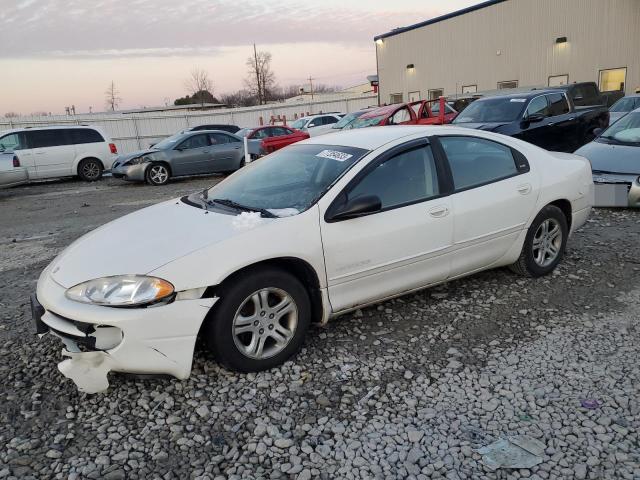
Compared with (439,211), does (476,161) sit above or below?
above

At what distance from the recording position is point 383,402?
3.05 metres

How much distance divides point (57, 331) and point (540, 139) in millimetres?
9442

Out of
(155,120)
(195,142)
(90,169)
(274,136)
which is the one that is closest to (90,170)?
(90,169)

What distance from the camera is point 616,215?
688cm

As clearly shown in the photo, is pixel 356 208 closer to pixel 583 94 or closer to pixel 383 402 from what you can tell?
pixel 383 402

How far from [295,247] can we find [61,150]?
13.5m

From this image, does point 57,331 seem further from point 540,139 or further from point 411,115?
point 411,115

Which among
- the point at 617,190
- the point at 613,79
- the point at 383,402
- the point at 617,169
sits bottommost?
the point at 383,402

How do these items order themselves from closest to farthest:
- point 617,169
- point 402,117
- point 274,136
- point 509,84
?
point 617,169 < point 402,117 < point 274,136 < point 509,84

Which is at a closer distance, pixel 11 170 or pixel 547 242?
pixel 547 242

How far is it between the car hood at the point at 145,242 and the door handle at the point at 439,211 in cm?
125

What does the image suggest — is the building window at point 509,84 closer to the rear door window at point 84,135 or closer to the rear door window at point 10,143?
the rear door window at point 84,135

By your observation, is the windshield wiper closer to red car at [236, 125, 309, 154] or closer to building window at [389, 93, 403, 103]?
red car at [236, 125, 309, 154]

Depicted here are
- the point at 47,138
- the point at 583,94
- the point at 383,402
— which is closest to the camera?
the point at 383,402
